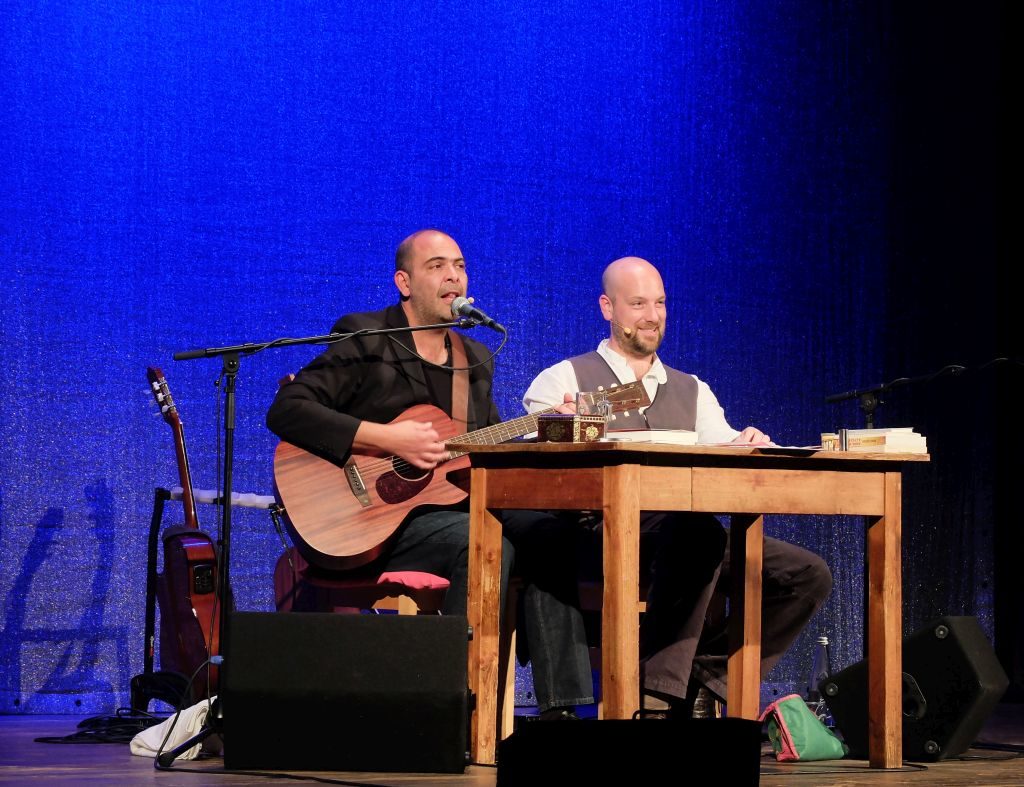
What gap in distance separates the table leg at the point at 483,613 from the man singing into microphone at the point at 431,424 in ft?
0.61

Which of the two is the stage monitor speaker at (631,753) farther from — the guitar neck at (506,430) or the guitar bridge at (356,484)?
the guitar bridge at (356,484)

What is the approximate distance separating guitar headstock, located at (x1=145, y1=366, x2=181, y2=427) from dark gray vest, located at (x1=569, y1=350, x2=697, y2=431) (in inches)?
49.9

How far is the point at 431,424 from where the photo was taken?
3.69 metres

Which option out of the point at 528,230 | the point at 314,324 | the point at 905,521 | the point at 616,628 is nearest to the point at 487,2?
the point at 528,230

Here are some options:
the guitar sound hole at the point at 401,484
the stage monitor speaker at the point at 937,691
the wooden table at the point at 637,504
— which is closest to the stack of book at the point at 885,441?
the wooden table at the point at 637,504

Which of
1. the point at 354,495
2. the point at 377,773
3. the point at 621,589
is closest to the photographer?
the point at 377,773

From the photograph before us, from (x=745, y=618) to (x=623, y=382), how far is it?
1.08m

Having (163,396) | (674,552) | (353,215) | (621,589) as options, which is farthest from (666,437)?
(353,215)

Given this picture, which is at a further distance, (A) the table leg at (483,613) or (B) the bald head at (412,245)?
(B) the bald head at (412,245)

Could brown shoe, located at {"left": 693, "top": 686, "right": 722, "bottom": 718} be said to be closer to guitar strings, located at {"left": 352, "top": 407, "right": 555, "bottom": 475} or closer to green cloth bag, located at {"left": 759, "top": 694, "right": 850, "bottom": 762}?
green cloth bag, located at {"left": 759, "top": 694, "right": 850, "bottom": 762}

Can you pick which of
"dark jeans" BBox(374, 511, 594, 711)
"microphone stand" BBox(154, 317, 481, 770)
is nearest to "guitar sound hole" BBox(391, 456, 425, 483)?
"dark jeans" BBox(374, 511, 594, 711)

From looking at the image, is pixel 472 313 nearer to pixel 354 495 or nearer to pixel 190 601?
pixel 354 495

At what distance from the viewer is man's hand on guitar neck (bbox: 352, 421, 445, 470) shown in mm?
3619

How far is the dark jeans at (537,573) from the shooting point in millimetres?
3127
